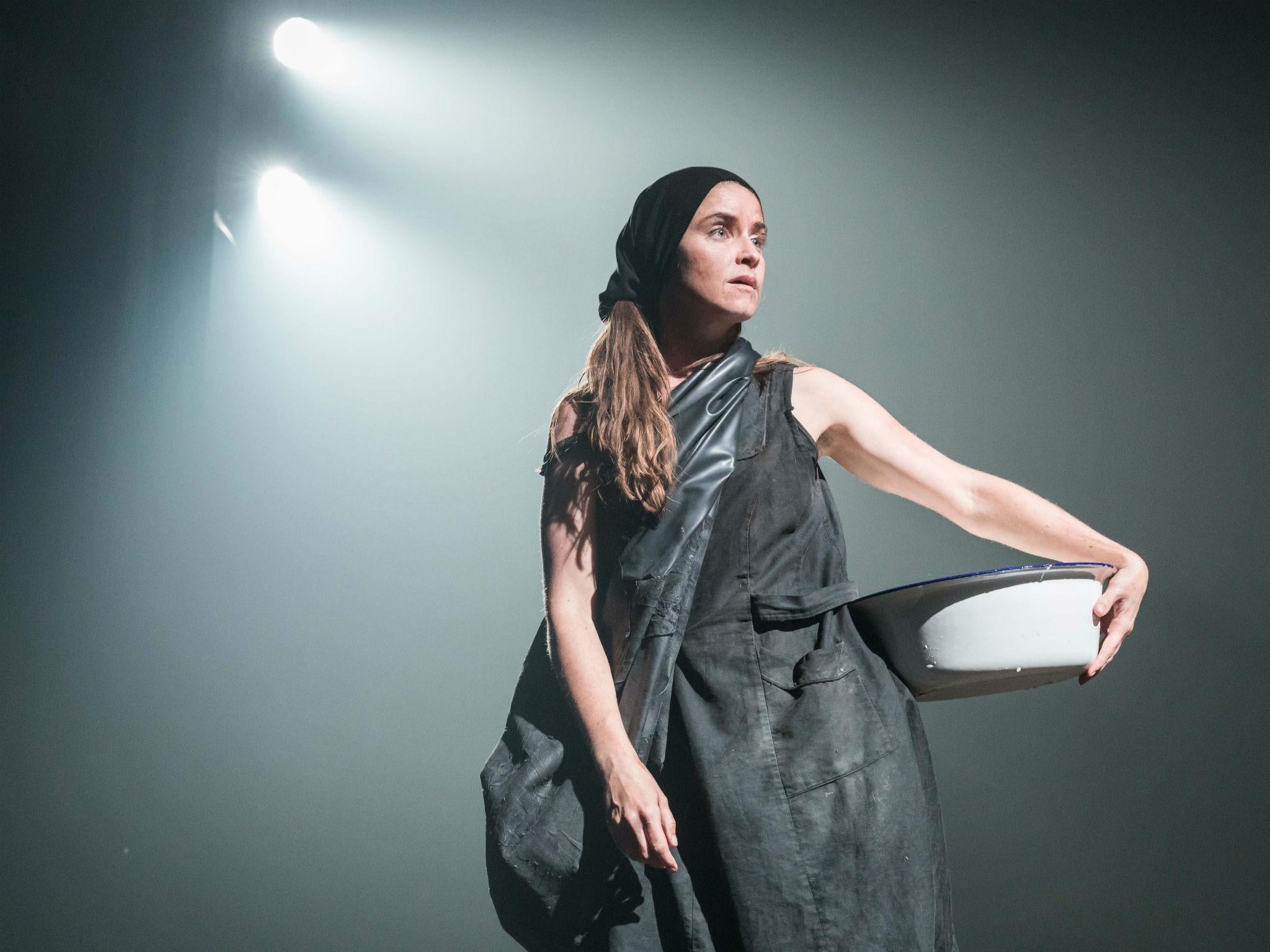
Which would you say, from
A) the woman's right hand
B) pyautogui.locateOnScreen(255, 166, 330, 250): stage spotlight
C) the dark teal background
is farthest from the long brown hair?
pyautogui.locateOnScreen(255, 166, 330, 250): stage spotlight

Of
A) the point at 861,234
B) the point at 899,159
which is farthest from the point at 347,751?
the point at 899,159

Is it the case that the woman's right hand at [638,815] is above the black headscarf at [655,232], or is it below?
below

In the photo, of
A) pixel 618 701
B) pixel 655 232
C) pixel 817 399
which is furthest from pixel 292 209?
pixel 618 701

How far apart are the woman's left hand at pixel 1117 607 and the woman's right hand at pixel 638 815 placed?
0.45 meters

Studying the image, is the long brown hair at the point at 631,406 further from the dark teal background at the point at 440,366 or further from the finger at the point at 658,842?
the dark teal background at the point at 440,366

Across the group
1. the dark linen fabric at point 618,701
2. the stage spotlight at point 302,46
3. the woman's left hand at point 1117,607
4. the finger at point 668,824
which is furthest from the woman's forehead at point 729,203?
the stage spotlight at point 302,46

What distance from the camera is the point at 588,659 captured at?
108cm

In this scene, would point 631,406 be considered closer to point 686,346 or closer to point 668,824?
point 686,346

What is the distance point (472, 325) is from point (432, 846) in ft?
4.79

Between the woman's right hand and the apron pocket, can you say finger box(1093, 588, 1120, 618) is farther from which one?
the woman's right hand

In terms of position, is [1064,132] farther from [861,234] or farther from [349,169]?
[349,169]

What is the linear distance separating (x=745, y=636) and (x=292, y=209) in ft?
7.28

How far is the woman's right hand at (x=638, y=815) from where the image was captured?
92 centimetres

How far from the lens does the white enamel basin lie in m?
0.92
